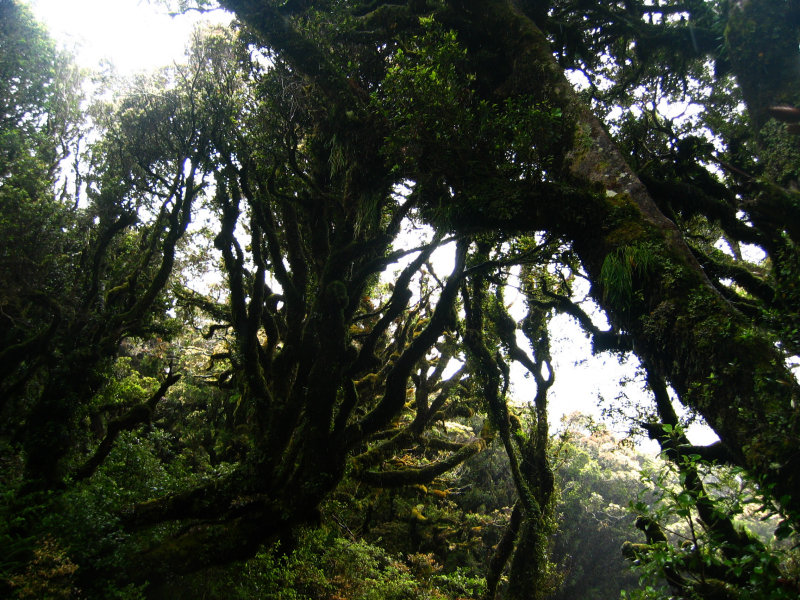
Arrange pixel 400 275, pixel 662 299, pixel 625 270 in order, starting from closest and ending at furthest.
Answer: pixel 662 299, pixel 625 270, pixel 400 275

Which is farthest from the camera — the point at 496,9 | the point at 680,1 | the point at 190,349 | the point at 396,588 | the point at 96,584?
the point at 190,349

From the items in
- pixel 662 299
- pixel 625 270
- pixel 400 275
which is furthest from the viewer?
pixel 400 275

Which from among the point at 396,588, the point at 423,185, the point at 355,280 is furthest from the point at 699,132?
the point at 396,588

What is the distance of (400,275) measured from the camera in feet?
26.0

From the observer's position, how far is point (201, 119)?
959 centimetres

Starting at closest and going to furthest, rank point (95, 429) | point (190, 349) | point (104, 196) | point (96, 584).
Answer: point (96, 584)
point (104, 196)
point (95, 429)
point (190, 349)

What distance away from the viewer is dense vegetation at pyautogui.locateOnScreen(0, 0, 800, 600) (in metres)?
4.02

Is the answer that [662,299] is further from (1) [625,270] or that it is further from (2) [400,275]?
(2) [400,275]

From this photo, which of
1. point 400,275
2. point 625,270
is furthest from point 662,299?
point 400,275

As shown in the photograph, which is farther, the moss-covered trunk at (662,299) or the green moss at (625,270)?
the green moss at (625,270)

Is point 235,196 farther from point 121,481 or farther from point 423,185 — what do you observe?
point 121,481

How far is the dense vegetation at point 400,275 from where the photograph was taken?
402cm

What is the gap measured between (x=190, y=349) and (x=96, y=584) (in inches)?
575

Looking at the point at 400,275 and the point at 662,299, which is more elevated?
the point at 400,275
